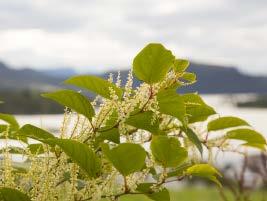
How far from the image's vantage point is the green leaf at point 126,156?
158 centimetres

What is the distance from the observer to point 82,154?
1.64m

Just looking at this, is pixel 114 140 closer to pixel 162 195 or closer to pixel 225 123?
pixel 162 195

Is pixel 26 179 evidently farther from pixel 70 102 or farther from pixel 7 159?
pixel 70 102

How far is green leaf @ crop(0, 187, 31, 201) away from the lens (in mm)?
1689

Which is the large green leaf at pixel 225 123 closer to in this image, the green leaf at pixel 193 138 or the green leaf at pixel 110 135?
the green leaf at pixel 193 138

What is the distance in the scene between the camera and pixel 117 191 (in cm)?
174

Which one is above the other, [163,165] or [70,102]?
[70,102]

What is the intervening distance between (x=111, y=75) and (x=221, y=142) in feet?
1.96

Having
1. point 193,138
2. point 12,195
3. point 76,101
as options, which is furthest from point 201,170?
point 12,195

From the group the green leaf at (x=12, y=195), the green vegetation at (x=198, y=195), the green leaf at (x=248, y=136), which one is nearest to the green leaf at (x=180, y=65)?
the green leaf at (x=248, y=136)

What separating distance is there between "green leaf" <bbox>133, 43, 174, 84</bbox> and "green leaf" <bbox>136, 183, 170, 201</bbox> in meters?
0.35

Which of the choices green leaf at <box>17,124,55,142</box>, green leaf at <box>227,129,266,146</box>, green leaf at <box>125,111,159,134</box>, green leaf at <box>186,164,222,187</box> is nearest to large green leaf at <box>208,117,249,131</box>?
green leaf at <box>227,129,266,146</box>

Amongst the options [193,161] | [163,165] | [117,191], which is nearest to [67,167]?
[117,191]

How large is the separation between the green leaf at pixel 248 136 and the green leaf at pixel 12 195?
82 cm
